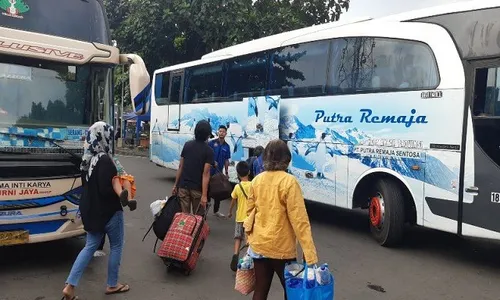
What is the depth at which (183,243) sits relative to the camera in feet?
Answer: 16.9

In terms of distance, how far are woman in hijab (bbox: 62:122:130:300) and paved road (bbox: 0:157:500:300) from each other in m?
0.43

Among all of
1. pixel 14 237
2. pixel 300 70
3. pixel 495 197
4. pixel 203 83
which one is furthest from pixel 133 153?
pixel 495 197

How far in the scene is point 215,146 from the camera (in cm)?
841

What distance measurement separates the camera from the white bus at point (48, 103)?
5.05 meters

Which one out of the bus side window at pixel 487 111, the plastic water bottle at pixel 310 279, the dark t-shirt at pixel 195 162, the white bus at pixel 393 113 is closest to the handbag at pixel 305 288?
the plastic water bottle at pixel 310 279

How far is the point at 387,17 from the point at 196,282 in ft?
15.9

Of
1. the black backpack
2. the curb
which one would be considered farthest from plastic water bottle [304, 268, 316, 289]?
the curb

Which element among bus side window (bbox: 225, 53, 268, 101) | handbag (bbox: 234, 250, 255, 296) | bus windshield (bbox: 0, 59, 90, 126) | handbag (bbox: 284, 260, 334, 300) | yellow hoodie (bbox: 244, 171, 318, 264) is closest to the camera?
handbag (bbox: 284, 260, 334, 300)

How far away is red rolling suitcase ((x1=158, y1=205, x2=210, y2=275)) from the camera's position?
512cm

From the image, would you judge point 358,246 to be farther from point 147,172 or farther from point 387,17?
point 147,172

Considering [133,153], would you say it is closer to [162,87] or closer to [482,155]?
[162,87]

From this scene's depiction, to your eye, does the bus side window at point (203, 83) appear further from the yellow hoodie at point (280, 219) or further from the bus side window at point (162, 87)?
the yellow hoodie at point (280, 219)

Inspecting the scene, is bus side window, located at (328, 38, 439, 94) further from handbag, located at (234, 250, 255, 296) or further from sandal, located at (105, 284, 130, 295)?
sandal, located at (105, 284, 130, 295)

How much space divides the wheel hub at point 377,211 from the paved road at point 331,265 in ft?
1.11
